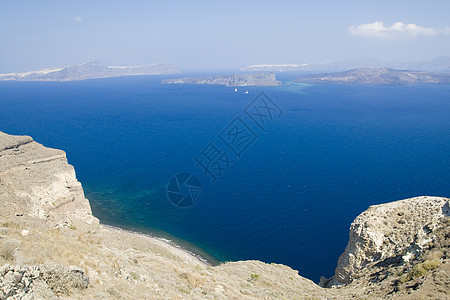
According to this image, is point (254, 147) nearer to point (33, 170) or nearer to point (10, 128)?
point (33, 170)

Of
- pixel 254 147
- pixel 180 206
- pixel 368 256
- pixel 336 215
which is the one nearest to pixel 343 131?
pixel 254 147

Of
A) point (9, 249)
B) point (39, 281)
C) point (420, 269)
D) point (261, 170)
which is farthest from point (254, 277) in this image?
point (261, 170)

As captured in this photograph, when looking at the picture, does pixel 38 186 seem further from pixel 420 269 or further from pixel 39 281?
pixel 420 269

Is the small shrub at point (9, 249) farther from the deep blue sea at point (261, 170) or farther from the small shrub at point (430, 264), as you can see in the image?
the deep blue sea at point (261, 170)

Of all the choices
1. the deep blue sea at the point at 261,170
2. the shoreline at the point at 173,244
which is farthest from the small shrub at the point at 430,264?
the shoreline at the point at 173,244

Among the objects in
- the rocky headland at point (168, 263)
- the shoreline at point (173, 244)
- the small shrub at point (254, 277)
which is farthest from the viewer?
the shoreline at point (173, 244)

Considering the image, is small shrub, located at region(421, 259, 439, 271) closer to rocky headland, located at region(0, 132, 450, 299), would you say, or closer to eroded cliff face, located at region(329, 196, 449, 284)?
rocky headland, located at region(0, 132, 450, 299)
